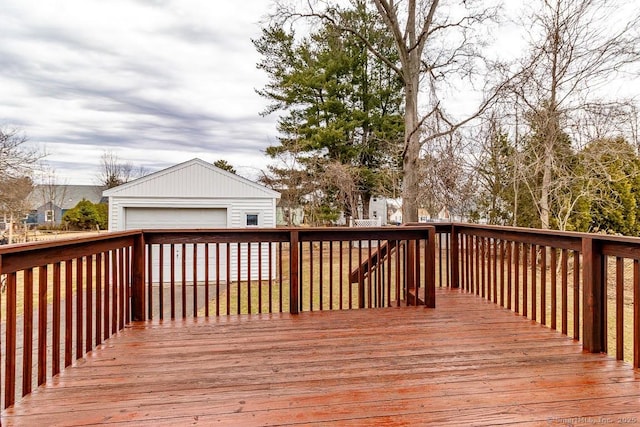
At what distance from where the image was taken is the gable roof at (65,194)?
25.5 m

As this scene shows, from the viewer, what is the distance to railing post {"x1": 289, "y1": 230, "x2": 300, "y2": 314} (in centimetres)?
362

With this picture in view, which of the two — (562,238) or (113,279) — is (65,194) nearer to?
(113,279)

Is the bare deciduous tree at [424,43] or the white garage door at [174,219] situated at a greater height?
the bare deciduous tree at [424,43]

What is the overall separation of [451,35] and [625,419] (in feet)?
23.6

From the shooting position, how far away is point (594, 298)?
107 inches

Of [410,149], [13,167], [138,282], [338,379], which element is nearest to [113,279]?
[138,282]

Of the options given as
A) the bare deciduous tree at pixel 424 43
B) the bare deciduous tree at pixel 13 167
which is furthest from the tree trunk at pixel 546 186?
the bare deciduous tree at pixel 13 167

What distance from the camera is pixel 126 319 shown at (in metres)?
3.39

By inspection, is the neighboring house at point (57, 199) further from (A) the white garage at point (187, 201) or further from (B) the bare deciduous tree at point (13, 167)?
(A) the white garage at point (187, 201)

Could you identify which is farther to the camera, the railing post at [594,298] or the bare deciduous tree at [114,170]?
the bare deciduous tree at [114,170]

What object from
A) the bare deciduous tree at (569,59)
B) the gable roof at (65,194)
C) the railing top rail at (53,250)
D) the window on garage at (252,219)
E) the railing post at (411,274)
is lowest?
the railing post at (411,274)

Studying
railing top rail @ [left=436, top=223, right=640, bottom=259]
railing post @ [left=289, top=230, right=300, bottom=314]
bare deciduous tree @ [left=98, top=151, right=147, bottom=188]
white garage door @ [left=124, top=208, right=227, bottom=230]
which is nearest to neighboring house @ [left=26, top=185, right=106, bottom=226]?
bare deciduous tree @ [left=98, top=151, right=147, bottom=188]

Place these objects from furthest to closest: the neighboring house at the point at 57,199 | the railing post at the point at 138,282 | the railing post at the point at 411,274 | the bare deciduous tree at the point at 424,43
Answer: the neighboring house at the point at 57,199 → the bare deciduous tree at the point at 424,43 → the railing post at the point at 411,274 → the railing post at the point at 138,282

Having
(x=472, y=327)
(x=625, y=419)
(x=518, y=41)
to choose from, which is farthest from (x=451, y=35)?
(x=625, y=419)
